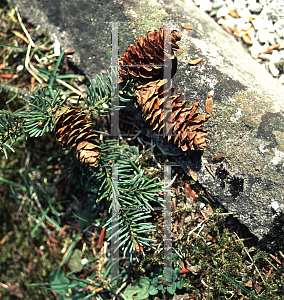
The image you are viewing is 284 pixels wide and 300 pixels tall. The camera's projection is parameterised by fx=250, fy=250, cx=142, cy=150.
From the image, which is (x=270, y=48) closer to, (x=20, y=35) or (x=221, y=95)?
(x=221, y=95)

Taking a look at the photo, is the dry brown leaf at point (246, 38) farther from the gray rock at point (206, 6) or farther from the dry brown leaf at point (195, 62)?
the dry brown leaf at point (195, 62)

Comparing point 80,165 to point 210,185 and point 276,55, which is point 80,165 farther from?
point 276,55

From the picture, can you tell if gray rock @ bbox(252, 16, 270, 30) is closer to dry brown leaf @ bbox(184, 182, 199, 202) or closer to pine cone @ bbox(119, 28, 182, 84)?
pine cone @ bbox(119, 28, 182, 84)

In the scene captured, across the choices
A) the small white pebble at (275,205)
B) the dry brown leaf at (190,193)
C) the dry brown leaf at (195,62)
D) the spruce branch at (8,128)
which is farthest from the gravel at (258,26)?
the spruce branch at (8,128)

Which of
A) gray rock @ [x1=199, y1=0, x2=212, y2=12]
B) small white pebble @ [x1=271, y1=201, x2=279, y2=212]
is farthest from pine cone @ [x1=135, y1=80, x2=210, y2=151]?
gray rock @ [x1=199, y1=0, x2=212, y2=12]

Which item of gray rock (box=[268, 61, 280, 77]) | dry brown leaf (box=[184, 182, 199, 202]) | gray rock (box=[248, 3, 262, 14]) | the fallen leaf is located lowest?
dry brown leaf (box=[184, 182, 199, 202])

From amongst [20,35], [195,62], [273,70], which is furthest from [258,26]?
[20,35]
